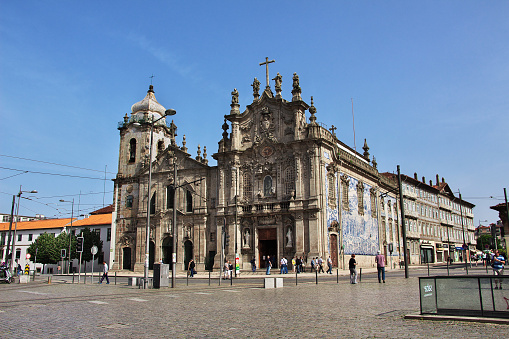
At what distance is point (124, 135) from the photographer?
187 feet

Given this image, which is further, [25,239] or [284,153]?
[25,239]

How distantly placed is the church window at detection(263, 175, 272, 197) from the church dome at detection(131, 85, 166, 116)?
66.0 feet

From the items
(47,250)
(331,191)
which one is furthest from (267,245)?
(47,250)

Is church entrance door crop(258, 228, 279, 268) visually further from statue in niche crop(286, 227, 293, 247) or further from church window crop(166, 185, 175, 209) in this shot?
church window crop(166, 185, 175, 209)

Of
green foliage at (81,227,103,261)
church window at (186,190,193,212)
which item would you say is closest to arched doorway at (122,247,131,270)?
green foliage at (81,227,103,261)

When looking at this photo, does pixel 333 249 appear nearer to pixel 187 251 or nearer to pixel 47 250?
pixel 187 251

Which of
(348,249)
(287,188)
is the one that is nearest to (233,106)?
(287,188)

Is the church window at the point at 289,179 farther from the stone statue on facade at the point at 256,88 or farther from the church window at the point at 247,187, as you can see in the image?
the stone statue on facade at the point at 256,88

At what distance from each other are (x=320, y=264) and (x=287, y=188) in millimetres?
8559

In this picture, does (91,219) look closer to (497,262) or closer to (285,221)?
(285,221)

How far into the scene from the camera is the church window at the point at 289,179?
4396 centimetres

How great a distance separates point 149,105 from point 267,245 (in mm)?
25343

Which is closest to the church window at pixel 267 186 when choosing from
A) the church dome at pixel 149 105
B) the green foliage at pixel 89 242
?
the church dome at pixel 149 105

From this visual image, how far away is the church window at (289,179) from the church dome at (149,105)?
2217 cm
